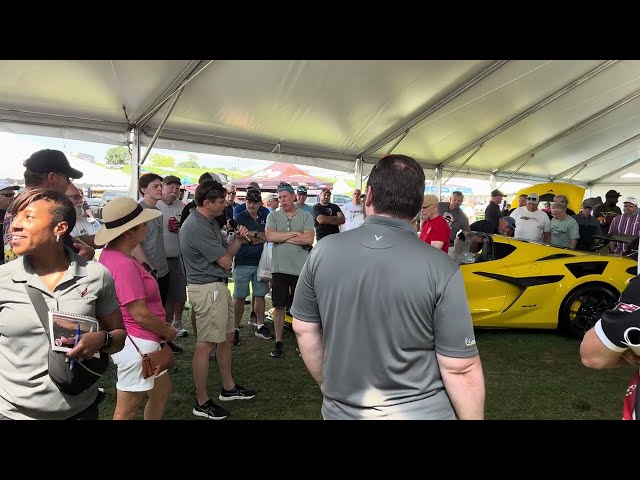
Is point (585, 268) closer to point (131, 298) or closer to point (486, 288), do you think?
point (486, 288)

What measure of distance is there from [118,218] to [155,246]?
2.16m

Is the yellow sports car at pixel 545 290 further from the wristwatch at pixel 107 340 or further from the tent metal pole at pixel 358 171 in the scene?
the tent metal pole at pixel 358 171

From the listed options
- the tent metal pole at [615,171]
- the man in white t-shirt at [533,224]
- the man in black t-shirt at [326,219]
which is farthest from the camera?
the tent metal pole at [615,171]

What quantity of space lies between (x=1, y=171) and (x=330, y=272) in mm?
11192

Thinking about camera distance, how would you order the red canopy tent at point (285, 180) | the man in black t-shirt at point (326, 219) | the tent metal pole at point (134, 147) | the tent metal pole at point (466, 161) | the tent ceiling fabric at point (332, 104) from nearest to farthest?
the tent ceiling fabric at point (332, 104) < the tent metal pole at point (134, 147) < the man in black t-shirt at point (326, 219) < the tent metal pole at point (466, 161) < the red canopy tent at point (285, 180)

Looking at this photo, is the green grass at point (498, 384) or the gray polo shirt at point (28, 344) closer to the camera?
the gray polo shirt at point (28, 344)

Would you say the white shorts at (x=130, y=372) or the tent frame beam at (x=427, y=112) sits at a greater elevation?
the tent frame beam at (x=427, y=112)

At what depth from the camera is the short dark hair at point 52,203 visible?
159 cm

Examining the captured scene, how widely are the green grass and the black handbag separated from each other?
1781mm

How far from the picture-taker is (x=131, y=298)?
2.22 m

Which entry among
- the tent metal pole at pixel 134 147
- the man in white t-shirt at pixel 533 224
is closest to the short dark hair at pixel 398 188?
the man in white t-shirt at pixel 533 224

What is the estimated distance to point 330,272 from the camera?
1.47 meters

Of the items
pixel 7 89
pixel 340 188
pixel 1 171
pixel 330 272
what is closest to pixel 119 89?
pixel 7 89
